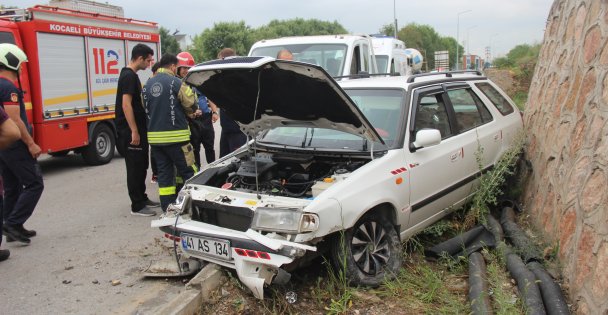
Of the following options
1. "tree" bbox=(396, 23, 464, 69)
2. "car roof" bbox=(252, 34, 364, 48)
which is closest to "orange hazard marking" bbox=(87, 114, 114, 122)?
"car roof" bbox=(252, 34, 364, 48)

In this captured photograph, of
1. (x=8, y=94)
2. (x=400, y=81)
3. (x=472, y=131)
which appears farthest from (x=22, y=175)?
(x=472, y=131)

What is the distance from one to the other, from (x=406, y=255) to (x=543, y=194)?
5.16ft

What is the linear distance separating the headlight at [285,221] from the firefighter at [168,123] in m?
2.26

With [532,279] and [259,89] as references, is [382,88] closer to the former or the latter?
[259,89]

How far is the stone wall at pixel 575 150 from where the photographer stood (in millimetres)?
3361

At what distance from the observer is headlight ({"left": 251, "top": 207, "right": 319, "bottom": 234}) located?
133 inches

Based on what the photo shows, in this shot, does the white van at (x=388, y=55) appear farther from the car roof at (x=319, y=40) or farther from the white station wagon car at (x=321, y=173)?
the white station wagon car at (x=321, y=173)

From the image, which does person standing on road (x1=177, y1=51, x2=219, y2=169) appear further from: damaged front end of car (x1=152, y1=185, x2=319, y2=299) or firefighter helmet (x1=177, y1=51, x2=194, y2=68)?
damaged front end of car (x1=152, y1=185, x2=319, y2=299)

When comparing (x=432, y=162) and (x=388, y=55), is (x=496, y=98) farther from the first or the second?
(x=388, y=55)

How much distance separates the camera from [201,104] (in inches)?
271

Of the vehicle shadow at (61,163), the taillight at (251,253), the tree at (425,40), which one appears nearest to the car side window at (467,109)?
the taillight at (251,253)

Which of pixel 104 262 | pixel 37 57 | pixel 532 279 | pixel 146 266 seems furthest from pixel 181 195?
pixel 37 57

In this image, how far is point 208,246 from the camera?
3.63 metres

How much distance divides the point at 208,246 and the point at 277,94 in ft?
4.29
